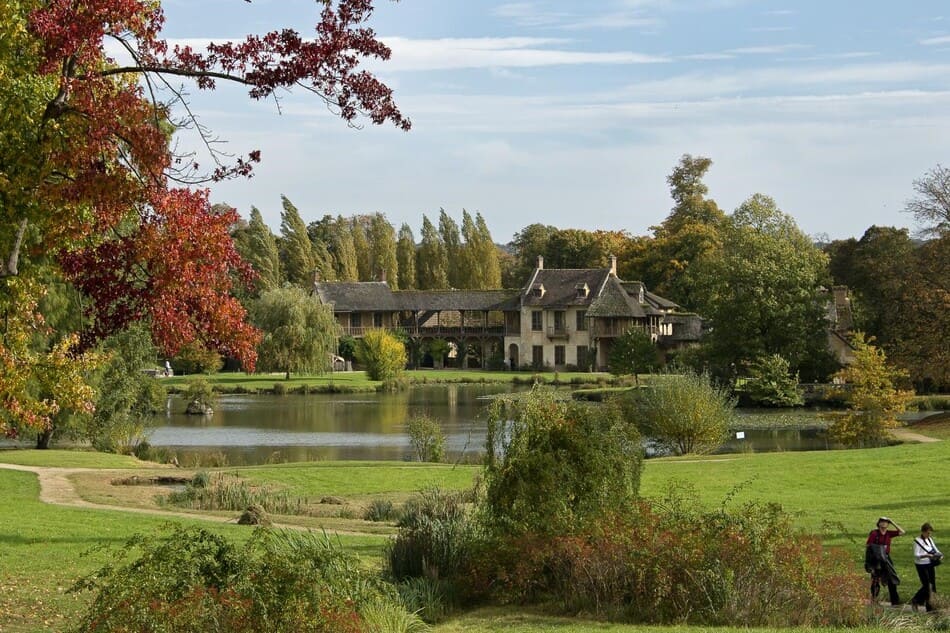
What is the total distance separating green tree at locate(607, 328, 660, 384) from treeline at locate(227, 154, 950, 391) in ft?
12.7

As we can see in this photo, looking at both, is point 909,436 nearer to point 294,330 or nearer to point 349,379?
point 294,330

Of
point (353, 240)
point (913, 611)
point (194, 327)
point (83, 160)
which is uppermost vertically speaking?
point (353, 240)

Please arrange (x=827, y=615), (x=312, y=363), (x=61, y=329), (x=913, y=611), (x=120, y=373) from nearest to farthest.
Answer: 1. (x=827, y=615)
2. (x=913, y=611)
3. (x=61, y=329)
4. (x=120, y=373)
5. (x=312, y=363)

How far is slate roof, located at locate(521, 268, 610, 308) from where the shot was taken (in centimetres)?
7750

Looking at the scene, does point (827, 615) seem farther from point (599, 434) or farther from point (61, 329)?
point (61, 329)

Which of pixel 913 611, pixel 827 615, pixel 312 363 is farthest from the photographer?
pixel 312 363

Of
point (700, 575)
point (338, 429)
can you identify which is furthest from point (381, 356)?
point (700, 575)

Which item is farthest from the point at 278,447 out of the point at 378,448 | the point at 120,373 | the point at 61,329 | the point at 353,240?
the point at 353,240

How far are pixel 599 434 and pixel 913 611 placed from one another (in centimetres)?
368

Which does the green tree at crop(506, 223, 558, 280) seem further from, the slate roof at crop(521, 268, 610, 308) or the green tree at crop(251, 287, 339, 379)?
the green tree at crop(251, 287, 339, 379)

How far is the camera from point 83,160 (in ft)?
27.8

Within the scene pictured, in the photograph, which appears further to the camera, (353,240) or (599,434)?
(353,240)

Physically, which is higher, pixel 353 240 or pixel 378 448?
pixel 353 240

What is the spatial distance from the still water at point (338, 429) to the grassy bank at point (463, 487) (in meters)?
3.88
